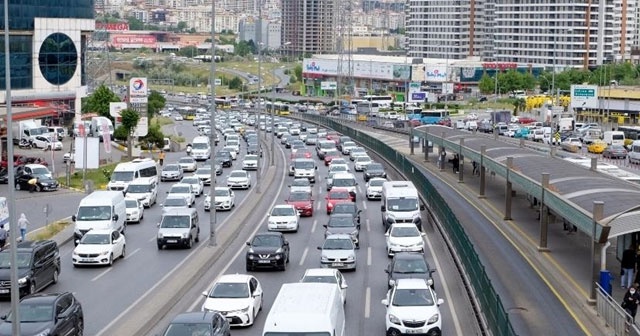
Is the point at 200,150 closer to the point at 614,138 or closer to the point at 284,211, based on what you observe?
the point at 614,138

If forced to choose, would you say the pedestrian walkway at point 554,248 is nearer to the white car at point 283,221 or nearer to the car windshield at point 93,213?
the white car at point 283,221

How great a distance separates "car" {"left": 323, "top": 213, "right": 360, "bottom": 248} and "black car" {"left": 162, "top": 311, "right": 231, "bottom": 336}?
1601 cm

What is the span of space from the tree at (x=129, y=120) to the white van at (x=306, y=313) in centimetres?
5793

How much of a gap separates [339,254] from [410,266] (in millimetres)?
4292

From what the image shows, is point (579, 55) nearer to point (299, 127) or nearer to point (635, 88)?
point (635, 88)

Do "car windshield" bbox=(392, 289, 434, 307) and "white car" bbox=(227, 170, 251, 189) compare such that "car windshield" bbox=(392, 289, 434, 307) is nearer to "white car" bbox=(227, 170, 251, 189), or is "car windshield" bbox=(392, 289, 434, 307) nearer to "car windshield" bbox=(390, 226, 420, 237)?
"car windshield" bbox=(390, 226, 420, 237)

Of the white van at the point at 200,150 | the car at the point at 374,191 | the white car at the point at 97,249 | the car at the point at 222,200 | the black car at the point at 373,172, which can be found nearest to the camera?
the white car at the point at 97,249

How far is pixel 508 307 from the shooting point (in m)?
28.4

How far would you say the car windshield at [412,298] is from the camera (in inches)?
1005

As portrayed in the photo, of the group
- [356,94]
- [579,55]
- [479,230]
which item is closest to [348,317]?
[479,230]

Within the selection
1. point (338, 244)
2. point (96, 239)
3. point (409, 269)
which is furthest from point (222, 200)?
point (409, 269)

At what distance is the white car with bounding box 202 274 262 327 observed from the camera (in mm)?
26375

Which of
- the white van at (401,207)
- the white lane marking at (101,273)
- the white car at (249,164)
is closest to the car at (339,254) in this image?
the white lane marking at (101,273)

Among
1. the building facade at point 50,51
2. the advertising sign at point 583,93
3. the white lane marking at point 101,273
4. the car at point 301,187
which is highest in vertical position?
the building facade at point 50,51
